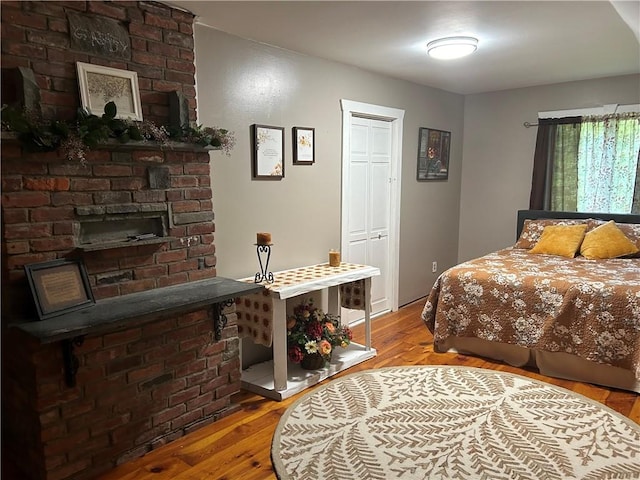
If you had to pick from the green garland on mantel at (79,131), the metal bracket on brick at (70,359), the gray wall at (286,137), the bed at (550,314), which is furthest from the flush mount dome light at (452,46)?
the metal bracket on brick at (70,359)

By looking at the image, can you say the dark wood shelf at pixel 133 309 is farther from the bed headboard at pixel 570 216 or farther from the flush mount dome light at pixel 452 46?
the bed headboard at pixel 570 216

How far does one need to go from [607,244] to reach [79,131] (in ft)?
13.4

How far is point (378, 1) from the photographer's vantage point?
8.28 feet

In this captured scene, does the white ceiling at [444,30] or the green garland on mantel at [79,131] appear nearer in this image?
the green garland on mantel at [79,131]

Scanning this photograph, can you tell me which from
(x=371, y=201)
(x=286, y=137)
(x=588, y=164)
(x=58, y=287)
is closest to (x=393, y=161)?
(x=371, y=201)

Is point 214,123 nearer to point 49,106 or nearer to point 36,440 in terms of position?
point 49,106

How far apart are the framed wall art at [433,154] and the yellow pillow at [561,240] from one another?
51.9 inches

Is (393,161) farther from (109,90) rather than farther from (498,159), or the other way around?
(109,90)

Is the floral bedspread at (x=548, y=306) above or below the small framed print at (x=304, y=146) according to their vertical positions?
below

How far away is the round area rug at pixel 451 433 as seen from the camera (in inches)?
81.3

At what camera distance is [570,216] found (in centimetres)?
481

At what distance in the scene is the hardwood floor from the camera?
7.45ft

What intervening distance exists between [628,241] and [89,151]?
4201 mm

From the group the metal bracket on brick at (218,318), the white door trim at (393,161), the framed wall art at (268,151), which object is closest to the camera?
the metal bracket on brick at (218,318)
